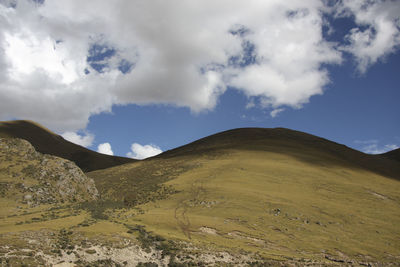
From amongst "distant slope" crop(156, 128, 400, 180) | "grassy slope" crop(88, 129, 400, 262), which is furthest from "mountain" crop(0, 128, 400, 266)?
"distant slope" crop(156, 128, 400, 180)

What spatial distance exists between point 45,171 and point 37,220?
2077 centimetres

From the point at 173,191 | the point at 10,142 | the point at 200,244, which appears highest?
the point at 10,142

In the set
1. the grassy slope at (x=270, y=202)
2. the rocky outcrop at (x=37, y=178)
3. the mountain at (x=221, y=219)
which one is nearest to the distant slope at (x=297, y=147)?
the grassy slope at (x=270, y=202)

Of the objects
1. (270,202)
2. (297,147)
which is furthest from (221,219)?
(297,147)

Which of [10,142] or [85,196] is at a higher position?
[10,142]

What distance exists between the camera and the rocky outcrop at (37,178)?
52.1m

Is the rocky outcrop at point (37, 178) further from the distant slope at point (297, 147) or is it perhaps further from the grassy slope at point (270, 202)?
the distant slope at point (297, 147)

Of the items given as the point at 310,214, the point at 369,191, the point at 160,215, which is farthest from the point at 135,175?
the point at 369,191

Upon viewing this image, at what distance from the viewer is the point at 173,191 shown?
63.7 m

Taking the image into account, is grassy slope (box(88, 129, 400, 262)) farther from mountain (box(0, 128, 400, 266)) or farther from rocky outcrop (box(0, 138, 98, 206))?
rocky outcrop (box(0, 138, 98, 206))

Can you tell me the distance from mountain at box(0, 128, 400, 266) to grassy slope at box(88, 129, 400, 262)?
0.21 m

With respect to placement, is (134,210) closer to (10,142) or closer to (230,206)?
(230,206)

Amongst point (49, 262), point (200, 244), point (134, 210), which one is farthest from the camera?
point (134, 210)

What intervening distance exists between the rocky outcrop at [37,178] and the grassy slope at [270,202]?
10.3m
